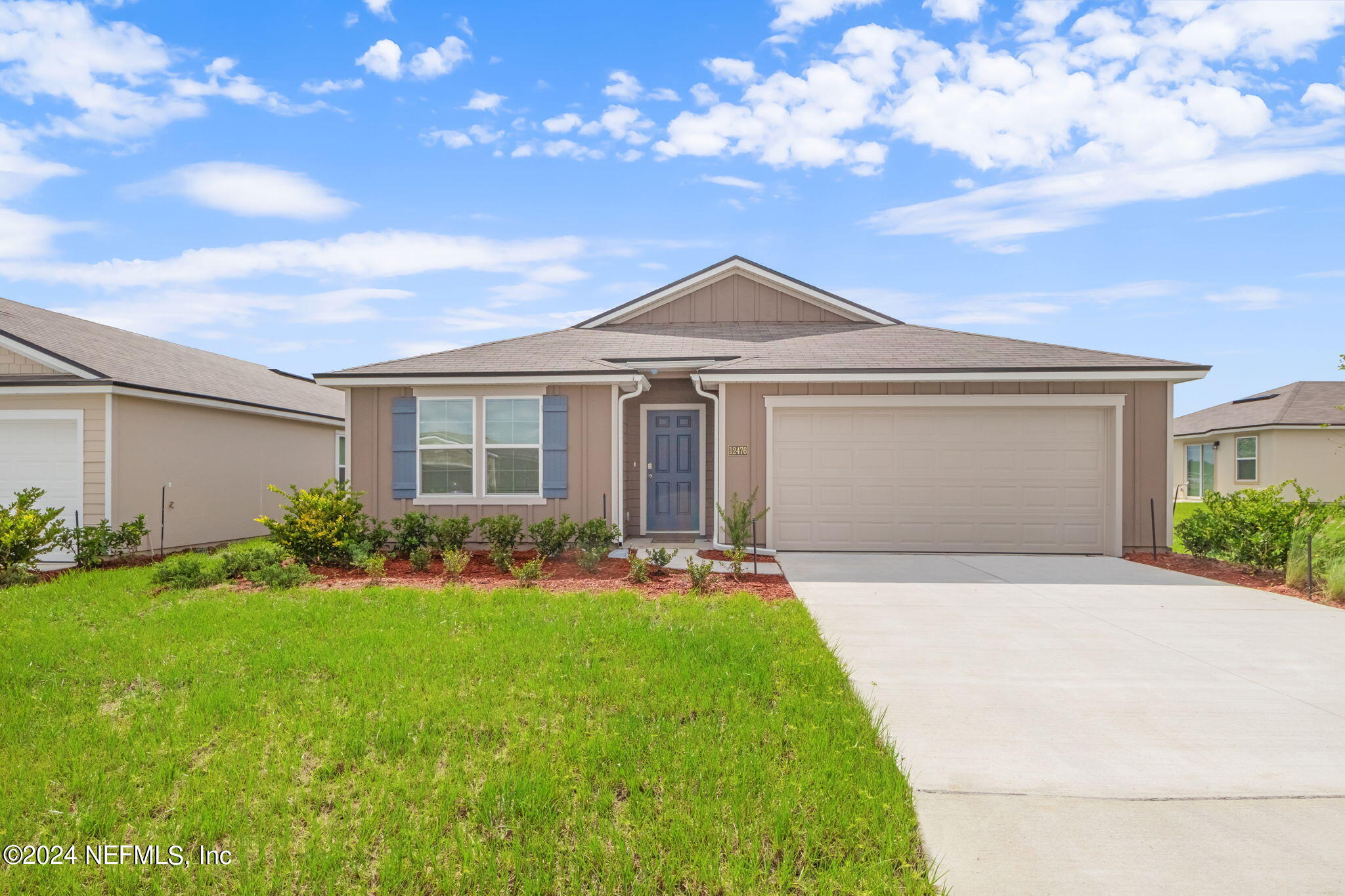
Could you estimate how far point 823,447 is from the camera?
1075 cm

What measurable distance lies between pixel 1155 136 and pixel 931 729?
10.9 meters

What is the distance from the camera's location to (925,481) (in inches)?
423

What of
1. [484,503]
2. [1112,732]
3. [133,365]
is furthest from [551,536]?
[133,365]

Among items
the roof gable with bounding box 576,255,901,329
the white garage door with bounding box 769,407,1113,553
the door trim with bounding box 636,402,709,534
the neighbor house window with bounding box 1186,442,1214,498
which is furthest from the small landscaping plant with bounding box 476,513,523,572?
the neighbor house window with bounding box 1186,442,1214,498

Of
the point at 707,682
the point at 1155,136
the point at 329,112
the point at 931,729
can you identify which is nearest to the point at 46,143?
the point at 329,112

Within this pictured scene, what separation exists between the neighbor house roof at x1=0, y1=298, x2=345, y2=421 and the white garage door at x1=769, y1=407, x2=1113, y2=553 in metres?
9.23

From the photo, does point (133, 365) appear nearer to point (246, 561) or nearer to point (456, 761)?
point (246, 561)

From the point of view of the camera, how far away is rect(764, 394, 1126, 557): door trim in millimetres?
10500

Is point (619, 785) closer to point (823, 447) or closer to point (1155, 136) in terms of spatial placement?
point (823, 447)

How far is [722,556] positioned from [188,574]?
651cm

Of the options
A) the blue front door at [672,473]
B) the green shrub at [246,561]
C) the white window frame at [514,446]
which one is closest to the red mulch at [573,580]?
the green shrub at [246,561]

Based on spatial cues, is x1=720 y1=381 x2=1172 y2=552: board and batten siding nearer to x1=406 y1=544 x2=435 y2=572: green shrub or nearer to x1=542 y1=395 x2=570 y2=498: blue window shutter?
x1=542 y1=395 x2=570 y2=498: blue window shutter

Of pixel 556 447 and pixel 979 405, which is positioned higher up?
pixel 979 405

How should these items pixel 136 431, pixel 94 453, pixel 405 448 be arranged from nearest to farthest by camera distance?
1. pixel 94 453
2. pixel 136 431
3. pixel 405 448
